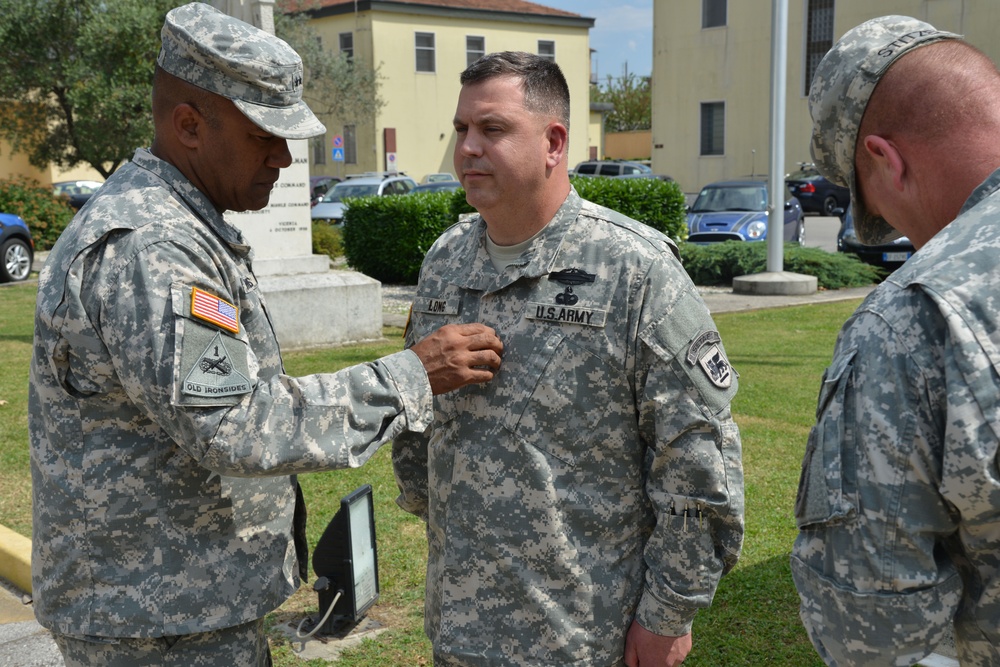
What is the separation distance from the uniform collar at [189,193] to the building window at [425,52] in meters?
42.0

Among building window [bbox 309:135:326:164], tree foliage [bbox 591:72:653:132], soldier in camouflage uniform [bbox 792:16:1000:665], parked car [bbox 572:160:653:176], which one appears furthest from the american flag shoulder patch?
tree foliage [bbox 591:72:653:132]

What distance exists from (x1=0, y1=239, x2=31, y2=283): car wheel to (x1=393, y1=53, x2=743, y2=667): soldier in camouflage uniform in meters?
15.1

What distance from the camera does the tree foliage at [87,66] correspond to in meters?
21.9

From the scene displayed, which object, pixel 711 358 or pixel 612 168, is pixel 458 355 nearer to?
pixel 711 358

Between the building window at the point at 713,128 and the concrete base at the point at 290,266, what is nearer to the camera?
the concrete base at the point at 290,266

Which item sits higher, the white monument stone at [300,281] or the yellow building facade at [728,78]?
the yellow building facade at [728,78]

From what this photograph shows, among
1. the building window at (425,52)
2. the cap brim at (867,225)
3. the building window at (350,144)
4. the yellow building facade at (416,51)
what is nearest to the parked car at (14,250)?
the cap brim at (867,225)

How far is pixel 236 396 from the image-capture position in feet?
6.66

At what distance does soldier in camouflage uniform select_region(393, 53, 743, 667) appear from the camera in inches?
87.7

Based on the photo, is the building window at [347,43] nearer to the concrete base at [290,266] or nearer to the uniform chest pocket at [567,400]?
the concrete base at [290,266]

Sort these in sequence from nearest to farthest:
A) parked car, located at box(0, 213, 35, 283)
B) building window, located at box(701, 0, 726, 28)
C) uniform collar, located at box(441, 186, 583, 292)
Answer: uniform collar, located at box(441, 186, 583, 292) < parked car, located at box(0, 213, 35, 283) < building window, located at box(701, 0, 726, 28)

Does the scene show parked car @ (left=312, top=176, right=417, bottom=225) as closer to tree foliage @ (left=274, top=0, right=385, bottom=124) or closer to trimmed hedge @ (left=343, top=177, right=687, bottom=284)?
trimmed hedge @ (left=343, top=177, right=687, bottom=284)

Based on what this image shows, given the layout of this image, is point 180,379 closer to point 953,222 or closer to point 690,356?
point 690,356

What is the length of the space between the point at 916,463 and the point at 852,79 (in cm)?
65
